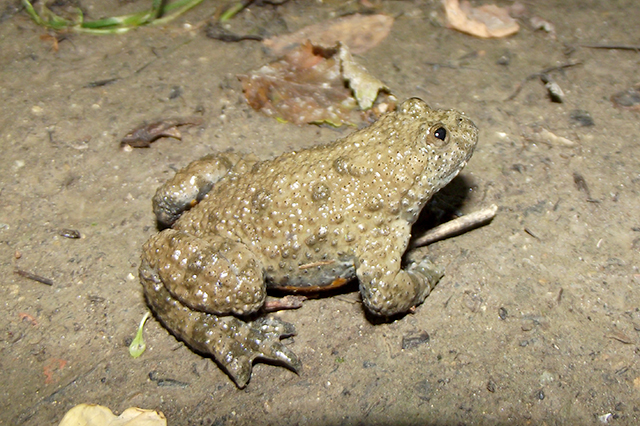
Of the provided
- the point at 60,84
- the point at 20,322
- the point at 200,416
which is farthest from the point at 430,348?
the point at 60,84

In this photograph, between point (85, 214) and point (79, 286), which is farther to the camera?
point (85, 214)

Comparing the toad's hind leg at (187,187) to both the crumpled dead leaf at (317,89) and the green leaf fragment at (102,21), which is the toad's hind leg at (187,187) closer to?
the crumpled dead leaf at (317,89)

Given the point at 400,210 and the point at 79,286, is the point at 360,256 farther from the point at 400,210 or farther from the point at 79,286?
the point at 79,286

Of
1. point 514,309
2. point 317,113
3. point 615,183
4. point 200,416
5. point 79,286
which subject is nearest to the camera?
point 200,416

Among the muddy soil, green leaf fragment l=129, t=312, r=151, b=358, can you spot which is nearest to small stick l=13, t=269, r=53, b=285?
the muddy soil

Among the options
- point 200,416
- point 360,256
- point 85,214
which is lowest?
point 200,416

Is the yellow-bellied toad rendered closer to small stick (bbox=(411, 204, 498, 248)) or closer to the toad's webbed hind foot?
the toad's webbed hind foot

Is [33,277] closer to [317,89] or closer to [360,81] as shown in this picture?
[317,89]

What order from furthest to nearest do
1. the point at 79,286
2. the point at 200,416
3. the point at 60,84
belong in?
1. the point at 60,84
2. the point at 79,286
3. the point at 200,416
